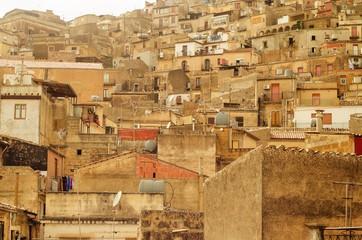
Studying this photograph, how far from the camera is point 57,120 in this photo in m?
45.6

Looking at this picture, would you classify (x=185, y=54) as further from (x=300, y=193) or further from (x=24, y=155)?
(x=300, y=193)

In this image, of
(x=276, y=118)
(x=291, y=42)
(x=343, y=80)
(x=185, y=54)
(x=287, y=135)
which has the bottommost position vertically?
(x=287, y=135)

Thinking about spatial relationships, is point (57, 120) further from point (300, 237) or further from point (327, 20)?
point (327, 20)

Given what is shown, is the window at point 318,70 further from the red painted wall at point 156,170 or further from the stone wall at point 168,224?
the stone wall at point 168,224

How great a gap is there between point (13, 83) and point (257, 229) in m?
32.9

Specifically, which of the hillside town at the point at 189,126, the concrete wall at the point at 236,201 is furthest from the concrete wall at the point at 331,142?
the concrete wall at the point at 236,201

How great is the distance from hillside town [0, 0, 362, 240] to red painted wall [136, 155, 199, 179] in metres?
0.07

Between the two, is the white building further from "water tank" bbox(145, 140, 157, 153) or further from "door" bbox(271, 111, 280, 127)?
"water tank" bbox(145, 140, 157, 153)

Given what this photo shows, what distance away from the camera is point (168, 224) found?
2300 centimetres

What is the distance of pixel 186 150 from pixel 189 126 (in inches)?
431

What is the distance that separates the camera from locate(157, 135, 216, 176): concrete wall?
3747cm

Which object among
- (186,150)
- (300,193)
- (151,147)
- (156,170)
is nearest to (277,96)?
(151,147)

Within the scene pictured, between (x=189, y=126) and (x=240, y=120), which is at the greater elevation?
(x=240, y=120)

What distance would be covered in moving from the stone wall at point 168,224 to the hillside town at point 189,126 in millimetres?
43
